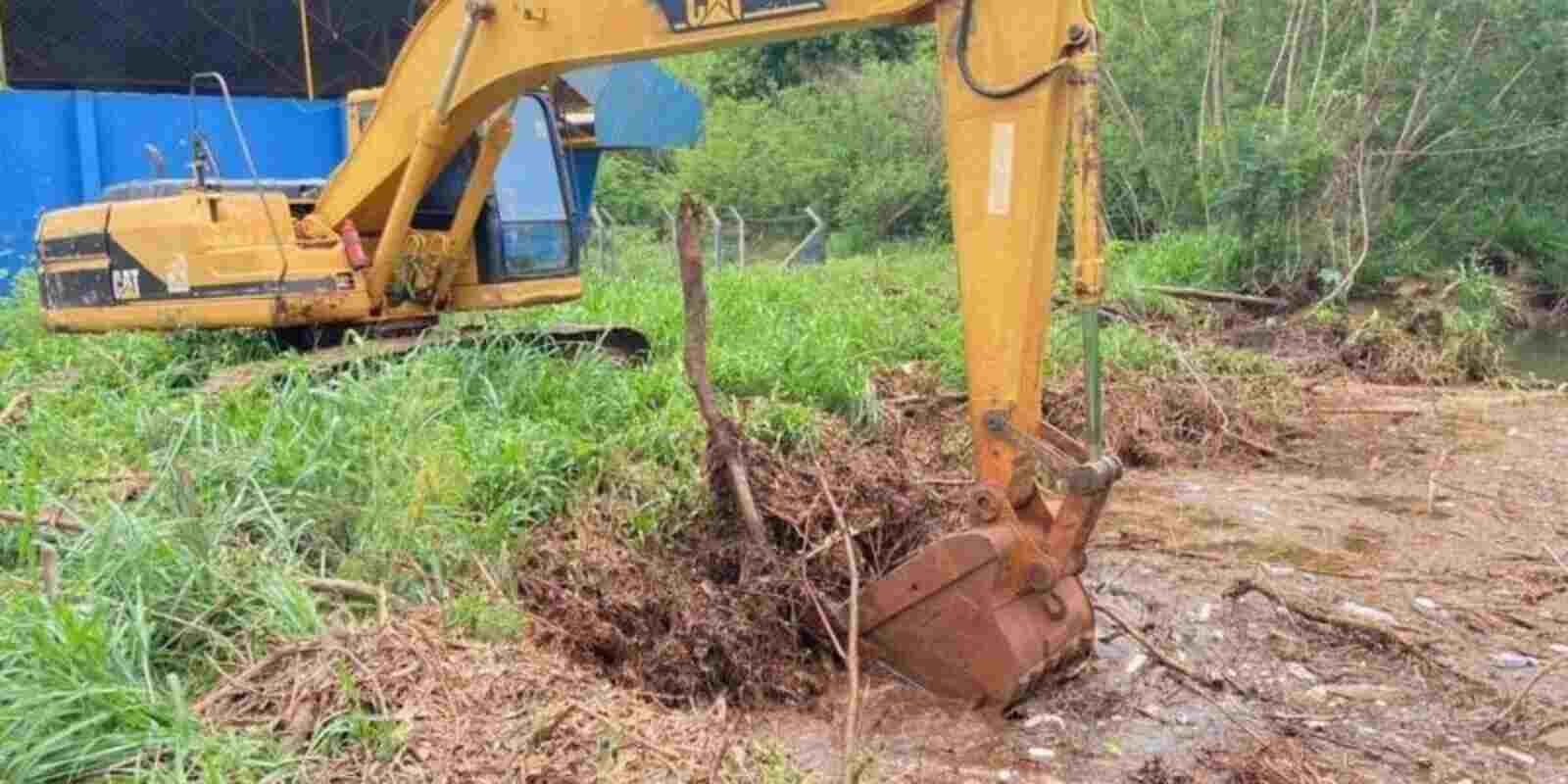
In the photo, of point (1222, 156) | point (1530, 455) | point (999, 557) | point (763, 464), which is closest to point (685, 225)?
point (763, 464)

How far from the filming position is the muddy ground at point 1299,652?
369 centimetres

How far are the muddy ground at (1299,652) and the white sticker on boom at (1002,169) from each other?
57.4 inches

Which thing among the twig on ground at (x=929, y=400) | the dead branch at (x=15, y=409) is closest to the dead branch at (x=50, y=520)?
the dead branch at (x=15, y=409)

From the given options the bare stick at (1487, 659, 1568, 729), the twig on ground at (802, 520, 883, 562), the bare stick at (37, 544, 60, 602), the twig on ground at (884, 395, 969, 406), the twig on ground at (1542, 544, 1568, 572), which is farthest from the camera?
the twig on ground at (884, 395, 969, 406)

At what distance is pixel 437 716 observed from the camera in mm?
3010

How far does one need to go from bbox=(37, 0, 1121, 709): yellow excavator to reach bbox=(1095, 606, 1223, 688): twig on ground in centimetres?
33

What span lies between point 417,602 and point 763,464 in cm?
156

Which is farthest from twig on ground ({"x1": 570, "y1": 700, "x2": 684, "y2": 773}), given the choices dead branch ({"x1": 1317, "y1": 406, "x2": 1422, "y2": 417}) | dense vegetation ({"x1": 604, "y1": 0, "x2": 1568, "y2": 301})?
dense vegetation ({"x1": 604, "y1": 0, "x2": 1568, "y2": 301})

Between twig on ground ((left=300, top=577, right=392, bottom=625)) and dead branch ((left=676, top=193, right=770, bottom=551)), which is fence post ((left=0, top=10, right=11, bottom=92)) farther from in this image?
twig on ground ((left=300, top=577, right=392, bottom=625))

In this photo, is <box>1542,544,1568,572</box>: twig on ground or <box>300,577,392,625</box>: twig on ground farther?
<box>1542,544,1568,572</box>: twig on ground

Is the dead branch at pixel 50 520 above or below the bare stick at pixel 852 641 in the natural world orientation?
above

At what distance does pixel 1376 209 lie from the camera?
1380 centimetres

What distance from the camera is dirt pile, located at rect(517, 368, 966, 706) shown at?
159 inches

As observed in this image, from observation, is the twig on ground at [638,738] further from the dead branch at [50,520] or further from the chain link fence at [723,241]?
the chain link fence at [723,241]
